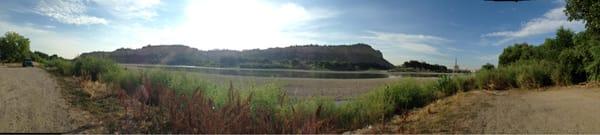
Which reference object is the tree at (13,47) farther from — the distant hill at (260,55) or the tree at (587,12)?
the tree at (587,12)

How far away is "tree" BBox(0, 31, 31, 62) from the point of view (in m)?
81.6

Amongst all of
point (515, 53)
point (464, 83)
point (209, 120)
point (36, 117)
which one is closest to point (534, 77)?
point (464, 83)

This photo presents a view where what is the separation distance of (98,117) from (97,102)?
123 inches

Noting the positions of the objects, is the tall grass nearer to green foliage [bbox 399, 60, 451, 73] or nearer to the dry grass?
the dry grass

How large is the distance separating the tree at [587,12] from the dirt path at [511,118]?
369cm

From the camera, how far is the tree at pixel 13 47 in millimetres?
81625

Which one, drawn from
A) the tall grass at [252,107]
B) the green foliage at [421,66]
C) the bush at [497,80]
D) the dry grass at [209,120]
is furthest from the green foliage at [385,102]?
the green foliage at [421,66]

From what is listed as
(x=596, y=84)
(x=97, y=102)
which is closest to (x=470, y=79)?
(x=596, y=84)

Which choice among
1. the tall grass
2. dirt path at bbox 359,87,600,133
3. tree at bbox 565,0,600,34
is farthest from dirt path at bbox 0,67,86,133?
tree at bbox 565,0,600,34

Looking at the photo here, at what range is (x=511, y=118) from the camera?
27.3ft

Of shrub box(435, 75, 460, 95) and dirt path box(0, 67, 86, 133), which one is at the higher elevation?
shrub box(435, 75, 460, 95)

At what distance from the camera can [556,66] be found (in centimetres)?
1734

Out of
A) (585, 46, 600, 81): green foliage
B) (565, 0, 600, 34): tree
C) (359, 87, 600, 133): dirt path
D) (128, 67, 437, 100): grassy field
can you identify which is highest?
(565, 0, 600, 34): tree

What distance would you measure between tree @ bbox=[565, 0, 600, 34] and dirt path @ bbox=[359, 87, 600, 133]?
145 inches
